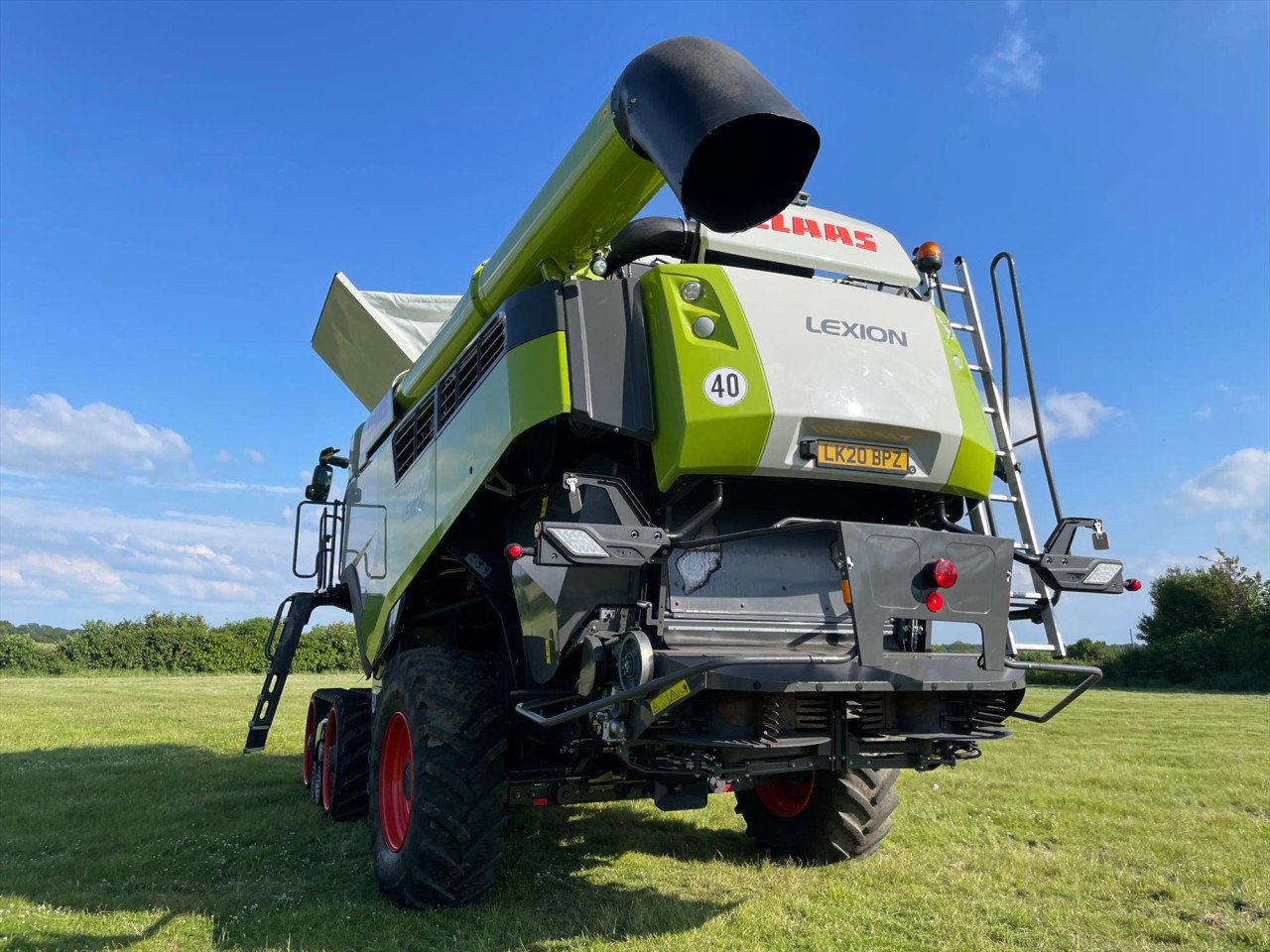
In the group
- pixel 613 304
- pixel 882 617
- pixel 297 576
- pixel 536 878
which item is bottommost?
pixel 536 878

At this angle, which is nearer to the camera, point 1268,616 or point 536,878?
point 536,878

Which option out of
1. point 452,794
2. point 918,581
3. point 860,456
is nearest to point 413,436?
point 452,794

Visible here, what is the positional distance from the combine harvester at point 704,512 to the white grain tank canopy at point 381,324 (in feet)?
9.06

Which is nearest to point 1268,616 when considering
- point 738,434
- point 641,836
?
point 641,836

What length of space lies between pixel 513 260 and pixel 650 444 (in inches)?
56.4

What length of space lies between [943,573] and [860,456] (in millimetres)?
665

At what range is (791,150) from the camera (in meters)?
3.31

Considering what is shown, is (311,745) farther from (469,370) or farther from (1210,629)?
(1210,629)

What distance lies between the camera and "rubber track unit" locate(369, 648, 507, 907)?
417cm

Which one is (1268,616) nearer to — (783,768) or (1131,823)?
(1131,823)

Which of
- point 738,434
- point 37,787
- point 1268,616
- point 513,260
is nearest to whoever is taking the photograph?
point 738,434

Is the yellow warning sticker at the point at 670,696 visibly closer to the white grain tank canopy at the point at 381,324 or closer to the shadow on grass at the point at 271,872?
the shadow on grass at the point at 271,872

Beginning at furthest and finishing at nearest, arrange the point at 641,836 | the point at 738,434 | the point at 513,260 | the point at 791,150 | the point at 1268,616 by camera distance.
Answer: the point at 1268,616, the point at 641,836, the point at 513,260, the point at 738,434, the point at 791,150

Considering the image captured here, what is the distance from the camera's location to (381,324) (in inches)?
303
